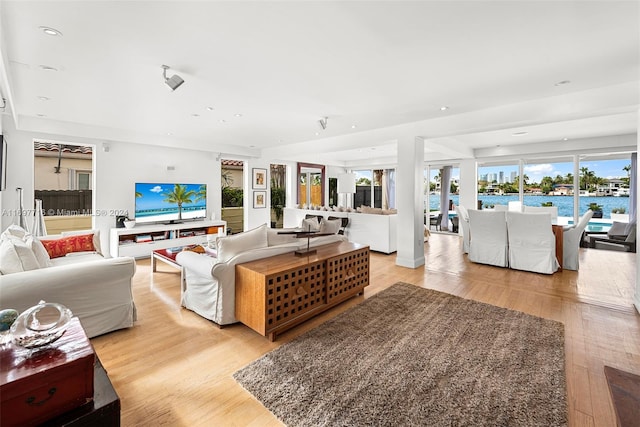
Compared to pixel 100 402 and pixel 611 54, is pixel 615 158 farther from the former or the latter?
pixel 100 402

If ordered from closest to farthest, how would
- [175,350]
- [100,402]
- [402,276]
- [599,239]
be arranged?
1. [100,402]
2. [175,350]
3. [402,276]
4. [599,239]

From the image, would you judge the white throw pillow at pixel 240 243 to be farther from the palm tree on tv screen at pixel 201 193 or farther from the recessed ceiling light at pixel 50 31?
the palm tree on tv screen at pixel 201 193

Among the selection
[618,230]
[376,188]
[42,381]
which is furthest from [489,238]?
[376,188]

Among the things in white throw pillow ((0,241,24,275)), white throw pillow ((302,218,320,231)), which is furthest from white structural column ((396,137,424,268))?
white throw pillow ((0,241,24,275))

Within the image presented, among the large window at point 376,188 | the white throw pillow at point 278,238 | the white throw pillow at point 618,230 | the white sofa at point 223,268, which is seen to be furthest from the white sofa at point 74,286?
the white throw pillow at point 618,230

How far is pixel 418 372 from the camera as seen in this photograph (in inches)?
82.0

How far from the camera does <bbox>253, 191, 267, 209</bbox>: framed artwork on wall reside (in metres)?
7.83

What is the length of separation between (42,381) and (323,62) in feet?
8.84

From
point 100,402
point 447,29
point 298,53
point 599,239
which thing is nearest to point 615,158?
point 599,239

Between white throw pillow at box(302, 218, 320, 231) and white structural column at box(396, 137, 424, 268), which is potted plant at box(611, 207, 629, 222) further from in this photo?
white throw pillow at box(302, 218, 320, 231)

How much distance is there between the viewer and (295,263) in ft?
9.12

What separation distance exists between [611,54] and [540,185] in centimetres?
607

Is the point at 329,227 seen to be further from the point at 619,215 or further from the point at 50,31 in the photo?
the point at 619,215

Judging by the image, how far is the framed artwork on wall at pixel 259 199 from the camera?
7832mm
